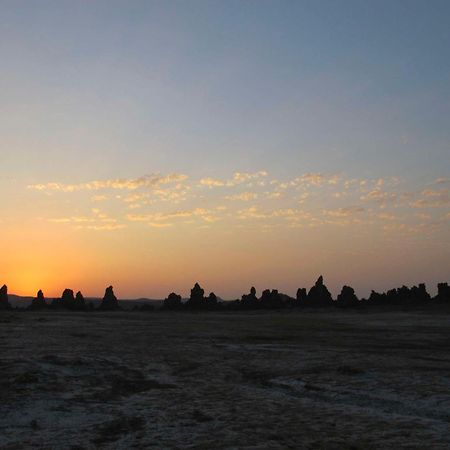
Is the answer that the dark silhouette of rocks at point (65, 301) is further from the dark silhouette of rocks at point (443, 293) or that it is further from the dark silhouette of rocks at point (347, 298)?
the dark silhouette of rocks at point (443, 293)

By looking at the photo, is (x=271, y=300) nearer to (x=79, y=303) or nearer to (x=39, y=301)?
(x=79, y=303)

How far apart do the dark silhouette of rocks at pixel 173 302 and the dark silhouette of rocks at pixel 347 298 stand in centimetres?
2996

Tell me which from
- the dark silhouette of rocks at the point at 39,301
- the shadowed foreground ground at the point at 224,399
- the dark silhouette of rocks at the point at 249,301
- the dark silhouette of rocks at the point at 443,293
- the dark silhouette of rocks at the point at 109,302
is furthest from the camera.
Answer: the dark silhouette of rocks at the point at 109,302

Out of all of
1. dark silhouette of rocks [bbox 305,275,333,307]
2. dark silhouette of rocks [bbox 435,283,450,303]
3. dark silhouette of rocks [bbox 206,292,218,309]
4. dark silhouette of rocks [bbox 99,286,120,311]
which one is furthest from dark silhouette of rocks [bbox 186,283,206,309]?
dark silhouette of rocks [bbox 435,283,450,303]

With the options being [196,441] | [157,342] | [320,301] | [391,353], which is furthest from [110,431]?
[320,301]

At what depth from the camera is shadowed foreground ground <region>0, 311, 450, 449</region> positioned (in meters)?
7.80

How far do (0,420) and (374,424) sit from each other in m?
6.12

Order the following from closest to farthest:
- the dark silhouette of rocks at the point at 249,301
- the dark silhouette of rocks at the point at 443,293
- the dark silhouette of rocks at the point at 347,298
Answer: the dark silhouette of rocks at the point at 443,293, the dark silhouette of rocks at the point at 347,298, the dark silhouette of rocks at the point at 249,301

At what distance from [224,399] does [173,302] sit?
93.3 meters

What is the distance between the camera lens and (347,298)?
90.2 m

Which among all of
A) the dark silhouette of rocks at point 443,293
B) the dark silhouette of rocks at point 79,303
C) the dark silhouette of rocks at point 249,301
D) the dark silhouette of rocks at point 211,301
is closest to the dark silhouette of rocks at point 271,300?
the dark silhouette of rocks at point 249,301

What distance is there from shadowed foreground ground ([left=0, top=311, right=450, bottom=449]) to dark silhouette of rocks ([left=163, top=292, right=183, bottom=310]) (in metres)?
83.3

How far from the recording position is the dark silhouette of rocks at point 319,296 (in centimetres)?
9369

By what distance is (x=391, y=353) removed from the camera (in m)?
18.9
